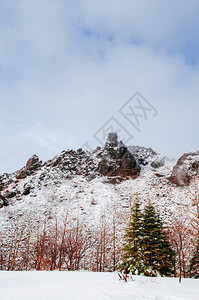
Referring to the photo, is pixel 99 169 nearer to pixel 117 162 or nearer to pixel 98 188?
pixel 117 162

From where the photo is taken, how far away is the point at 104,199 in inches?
1104

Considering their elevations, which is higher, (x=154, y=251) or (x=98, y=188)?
(x=98, y=188)

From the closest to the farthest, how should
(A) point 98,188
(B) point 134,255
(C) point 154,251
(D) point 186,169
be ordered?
(C) point 154,251
(B) point 134,255
(D) point 186,169
(A) point 98,188

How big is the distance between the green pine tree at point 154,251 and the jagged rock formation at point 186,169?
19.0 metres

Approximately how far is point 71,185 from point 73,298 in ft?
95.8

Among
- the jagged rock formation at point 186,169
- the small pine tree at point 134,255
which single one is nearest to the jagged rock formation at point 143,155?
the jagged rock formation at point 186,169

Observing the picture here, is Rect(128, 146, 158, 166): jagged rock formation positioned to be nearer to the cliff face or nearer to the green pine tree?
the cliff face

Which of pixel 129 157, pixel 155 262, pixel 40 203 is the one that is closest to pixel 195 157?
pixel 129 157

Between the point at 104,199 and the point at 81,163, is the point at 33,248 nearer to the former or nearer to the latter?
the point at 104,199

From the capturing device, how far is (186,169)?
31469 mm

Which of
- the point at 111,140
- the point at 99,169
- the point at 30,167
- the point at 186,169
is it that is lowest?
→ the point at 186,169

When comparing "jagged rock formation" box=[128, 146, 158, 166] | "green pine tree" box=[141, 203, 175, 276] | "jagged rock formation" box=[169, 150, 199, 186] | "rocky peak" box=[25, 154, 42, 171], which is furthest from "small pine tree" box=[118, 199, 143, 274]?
"rocky peak" box=[25, 154, 42, 171]

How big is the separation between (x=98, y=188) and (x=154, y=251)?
19.7 m

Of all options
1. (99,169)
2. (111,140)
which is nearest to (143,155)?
(111,140)
